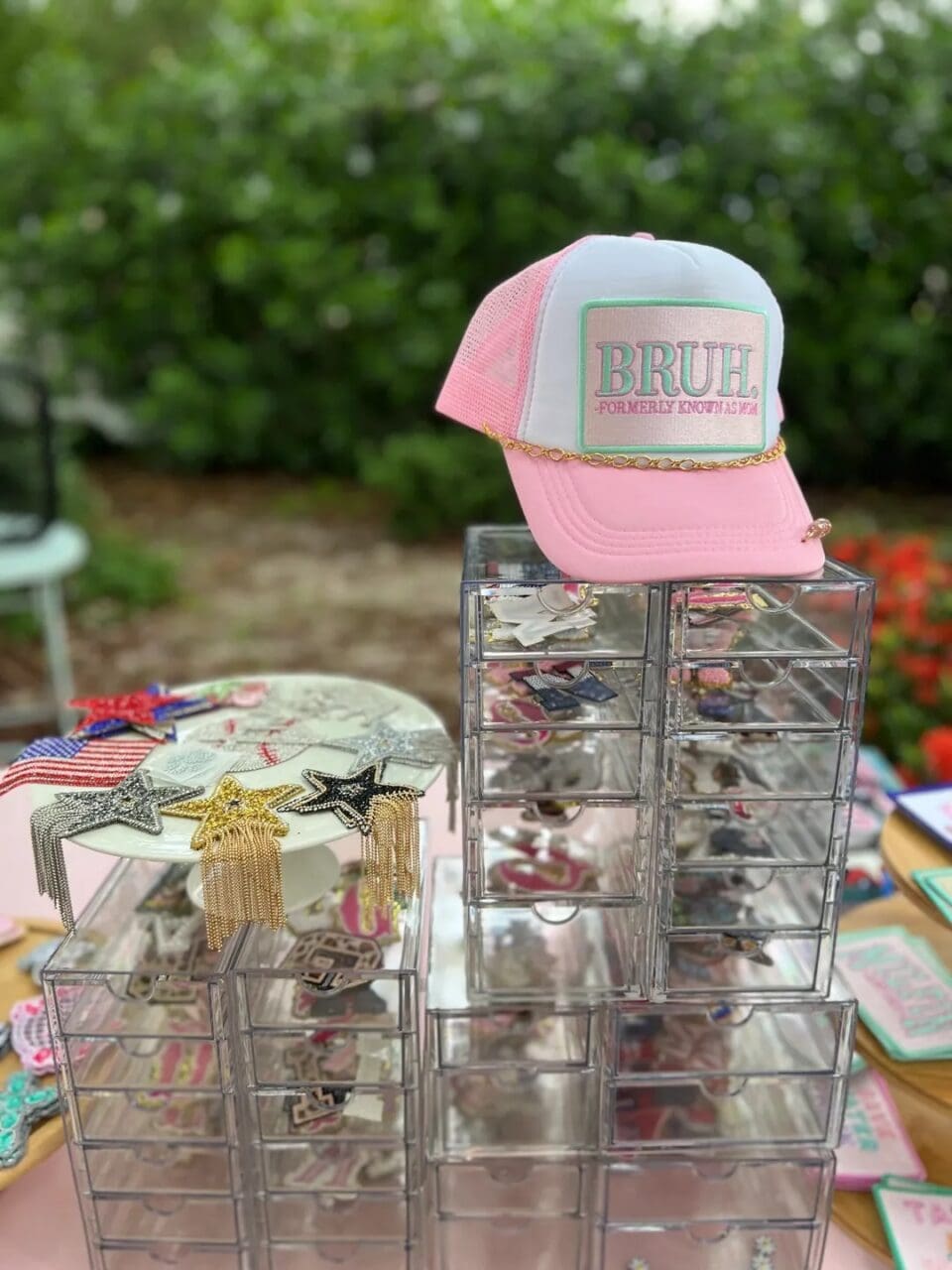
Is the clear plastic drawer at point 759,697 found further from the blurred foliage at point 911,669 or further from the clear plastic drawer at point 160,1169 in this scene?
the blurred foliage at point 911,669

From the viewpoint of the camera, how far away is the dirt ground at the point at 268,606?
3.27 m

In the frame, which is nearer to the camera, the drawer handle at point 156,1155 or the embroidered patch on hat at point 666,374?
the embroidered patch on hat at point 666,374

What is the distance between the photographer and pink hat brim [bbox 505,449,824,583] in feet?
2.25

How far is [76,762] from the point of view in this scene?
0.84 metres

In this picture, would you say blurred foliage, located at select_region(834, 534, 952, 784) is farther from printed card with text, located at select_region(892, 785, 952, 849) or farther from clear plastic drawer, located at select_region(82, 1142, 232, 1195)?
clear plastic drawer, located at select_region(82, 1142, 232, 1195)

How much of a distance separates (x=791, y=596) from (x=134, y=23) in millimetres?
6932

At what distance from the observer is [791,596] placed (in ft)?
2.37

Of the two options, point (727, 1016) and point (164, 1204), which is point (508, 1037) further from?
point (164, 1204)

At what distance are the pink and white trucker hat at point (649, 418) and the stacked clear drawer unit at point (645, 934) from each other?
0.12 ft

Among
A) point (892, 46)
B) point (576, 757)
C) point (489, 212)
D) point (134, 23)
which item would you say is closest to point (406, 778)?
point (576, 757)

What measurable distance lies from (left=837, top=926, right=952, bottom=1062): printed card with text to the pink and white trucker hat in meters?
0.52

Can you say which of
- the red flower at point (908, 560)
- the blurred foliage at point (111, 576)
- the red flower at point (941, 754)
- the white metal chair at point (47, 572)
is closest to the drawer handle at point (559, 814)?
the red flower at point (941, 754)

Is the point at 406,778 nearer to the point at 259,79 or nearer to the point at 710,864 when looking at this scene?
the point at 710,864

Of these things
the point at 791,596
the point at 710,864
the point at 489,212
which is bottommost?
the point at 710,864
